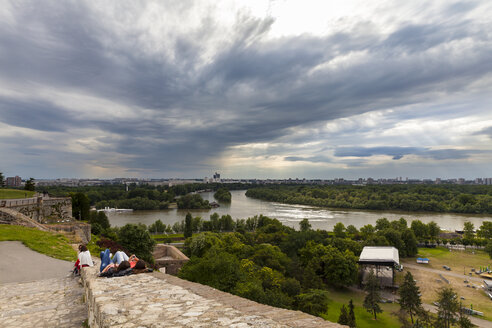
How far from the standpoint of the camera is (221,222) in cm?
4112

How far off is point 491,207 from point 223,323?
267 feet

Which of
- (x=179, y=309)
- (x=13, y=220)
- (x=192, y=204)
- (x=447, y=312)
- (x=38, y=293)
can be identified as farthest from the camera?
(x=192, y=204)

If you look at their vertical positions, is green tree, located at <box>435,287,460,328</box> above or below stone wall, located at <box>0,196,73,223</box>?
below

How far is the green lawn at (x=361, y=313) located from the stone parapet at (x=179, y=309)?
1506 centimetres

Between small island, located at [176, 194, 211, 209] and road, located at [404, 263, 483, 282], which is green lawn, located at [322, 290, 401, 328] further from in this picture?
small island, located at [176, 194, 211, 209]

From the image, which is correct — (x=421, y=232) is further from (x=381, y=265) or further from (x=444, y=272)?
(x=381, y=265)

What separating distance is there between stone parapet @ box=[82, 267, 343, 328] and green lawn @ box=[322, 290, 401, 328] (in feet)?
49.4

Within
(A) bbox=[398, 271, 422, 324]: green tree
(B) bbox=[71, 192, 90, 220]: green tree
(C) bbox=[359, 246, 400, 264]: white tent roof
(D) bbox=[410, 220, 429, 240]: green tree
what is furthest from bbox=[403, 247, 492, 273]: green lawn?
(B) bbox=[71, 192, 90, 220]: green tree

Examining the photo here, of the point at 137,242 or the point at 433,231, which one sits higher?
the point at 137,242

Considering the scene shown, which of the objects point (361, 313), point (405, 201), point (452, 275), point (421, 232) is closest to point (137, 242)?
point (361, 313)

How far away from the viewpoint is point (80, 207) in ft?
86.6

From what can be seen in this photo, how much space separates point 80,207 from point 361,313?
2610cm

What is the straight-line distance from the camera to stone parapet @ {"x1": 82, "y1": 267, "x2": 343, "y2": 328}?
2.53 metres

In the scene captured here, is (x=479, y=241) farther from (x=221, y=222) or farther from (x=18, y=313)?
(x=18, y=313)
